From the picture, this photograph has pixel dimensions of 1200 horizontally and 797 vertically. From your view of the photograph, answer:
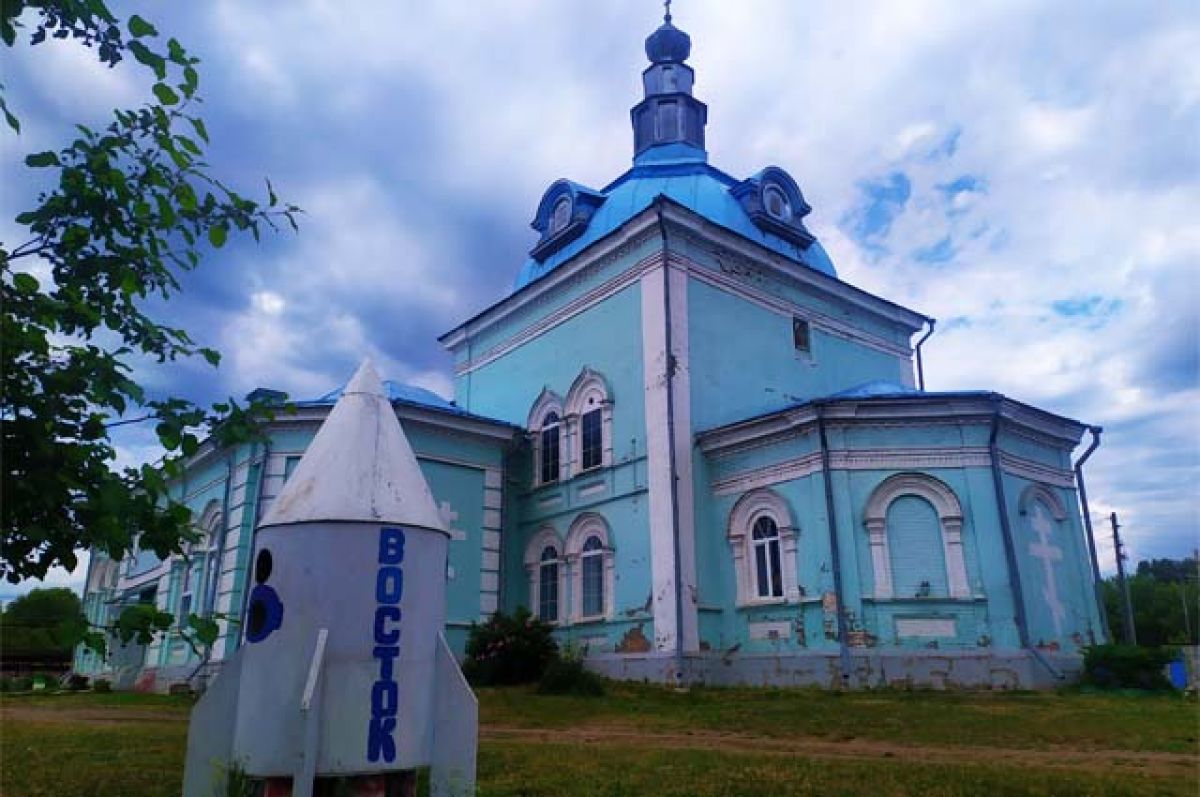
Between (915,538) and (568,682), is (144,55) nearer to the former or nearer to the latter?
(568,682)

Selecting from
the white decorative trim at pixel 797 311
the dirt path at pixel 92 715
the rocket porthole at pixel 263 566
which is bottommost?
the dirt path at pixel 92 715

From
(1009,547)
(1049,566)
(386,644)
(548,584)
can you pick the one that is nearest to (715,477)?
(548,584)

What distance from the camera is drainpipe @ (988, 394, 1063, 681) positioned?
12852 mm

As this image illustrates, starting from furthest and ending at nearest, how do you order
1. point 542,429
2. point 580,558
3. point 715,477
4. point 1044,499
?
1. point 542,429
2. point 580,558
3. point 715,477
4. point 1044,499

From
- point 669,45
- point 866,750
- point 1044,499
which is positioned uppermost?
point 669,45

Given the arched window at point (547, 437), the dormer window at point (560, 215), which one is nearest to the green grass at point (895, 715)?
the arched window at point (547, 437)

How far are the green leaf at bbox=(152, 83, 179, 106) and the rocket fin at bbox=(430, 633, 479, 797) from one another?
10.2 ft

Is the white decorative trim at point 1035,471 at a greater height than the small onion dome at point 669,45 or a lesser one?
lesser

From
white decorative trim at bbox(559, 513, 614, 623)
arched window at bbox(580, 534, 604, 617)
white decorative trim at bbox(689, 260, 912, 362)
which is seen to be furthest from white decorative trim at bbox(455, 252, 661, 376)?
arched window at bbox(580, 534, 604, 617)

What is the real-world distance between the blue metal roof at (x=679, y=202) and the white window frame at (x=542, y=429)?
9.41ft

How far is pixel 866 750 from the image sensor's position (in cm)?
791

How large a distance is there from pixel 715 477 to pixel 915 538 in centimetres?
366

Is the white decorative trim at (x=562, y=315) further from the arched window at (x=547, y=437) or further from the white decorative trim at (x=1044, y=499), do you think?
the white decorative trim at (x=1044, y=499)

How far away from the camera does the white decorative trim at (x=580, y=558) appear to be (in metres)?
16.0
